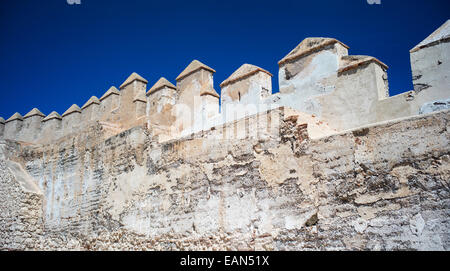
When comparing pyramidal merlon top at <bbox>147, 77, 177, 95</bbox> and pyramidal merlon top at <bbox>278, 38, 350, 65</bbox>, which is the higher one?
pyramidal merlon top at <bbox>147, 77, 177, 95</bbox>

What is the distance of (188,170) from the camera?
698 centimetres

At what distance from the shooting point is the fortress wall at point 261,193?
442 centimetres

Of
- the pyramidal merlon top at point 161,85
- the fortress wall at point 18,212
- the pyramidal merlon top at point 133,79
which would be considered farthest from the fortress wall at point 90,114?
the fortress wall at point 18,212

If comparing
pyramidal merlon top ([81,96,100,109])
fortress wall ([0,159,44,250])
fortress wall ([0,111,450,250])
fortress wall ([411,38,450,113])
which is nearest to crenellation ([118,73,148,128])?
pyramidal merlon top ([81,96,100,109])

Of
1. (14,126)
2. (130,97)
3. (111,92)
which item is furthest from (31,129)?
(130,97)

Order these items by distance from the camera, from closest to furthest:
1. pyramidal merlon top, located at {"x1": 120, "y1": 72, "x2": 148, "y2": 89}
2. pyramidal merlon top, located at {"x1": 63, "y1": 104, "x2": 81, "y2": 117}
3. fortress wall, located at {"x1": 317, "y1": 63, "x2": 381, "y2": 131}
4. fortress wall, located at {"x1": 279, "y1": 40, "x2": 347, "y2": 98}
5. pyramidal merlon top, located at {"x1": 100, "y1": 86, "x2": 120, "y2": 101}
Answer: fortress wall, located at {"x1": 317, "y1": 63, "x2": 381, "y2": 131}
fortress wall, located at {"x1": 279, "y1": 40, "x2": 347, "y2": 98}
pyramidal merlon top, located at {"x1": 120, "y1": 72, "x2": 148, "y2": 89}
pyramidal merlon top, located at {"x1": 100, "y1": 86, "x2": 120, "y2": 101}
pyramidal merlon top, located at {"x1": 63, "y1": 104, "x2": 81, "y2": 117}

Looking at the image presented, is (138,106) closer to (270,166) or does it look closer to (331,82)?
(331,82)

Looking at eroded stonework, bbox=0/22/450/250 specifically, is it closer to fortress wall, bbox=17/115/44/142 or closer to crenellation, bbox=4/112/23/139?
fortress wall, bbox=17/115/44/142

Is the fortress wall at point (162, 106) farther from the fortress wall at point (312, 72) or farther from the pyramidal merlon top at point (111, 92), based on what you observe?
the fortress wall at point (312, 72)

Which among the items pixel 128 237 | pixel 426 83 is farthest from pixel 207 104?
pixel 426 83

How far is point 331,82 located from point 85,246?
550 centimetres

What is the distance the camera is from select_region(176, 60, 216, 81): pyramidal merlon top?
10.1 m

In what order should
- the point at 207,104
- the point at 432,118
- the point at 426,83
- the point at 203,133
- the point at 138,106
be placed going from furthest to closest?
the point at 138,106, the point at 207,104, the point at 203,133, the point at 426,83, the point at 432,118

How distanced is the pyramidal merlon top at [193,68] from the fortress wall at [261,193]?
2479mm
